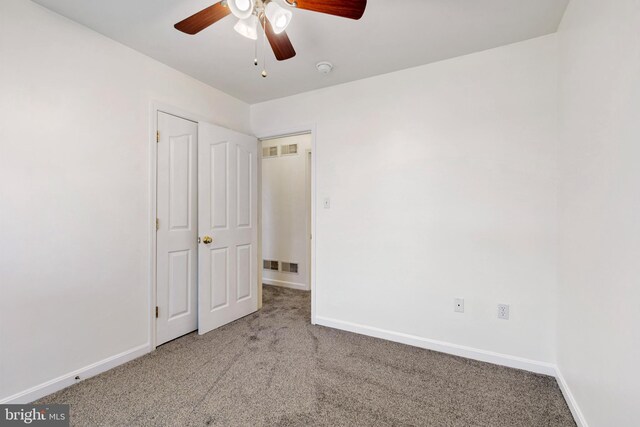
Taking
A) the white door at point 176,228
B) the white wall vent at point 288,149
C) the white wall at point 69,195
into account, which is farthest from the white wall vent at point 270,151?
the white wall at point 69,195

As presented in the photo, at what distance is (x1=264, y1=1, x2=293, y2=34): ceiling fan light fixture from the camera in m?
1.38

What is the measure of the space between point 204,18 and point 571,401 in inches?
117

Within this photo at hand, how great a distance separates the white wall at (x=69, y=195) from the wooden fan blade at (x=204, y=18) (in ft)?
3.34

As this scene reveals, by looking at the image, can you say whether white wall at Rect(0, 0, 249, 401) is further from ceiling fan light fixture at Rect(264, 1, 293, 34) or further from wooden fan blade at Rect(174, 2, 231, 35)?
ceiling fan light fixture at Rect(264, 1, 293, 34)

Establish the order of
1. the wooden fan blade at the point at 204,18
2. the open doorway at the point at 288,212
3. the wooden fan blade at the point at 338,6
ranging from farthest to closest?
the open doorway at the point at 288,212
the wooden fan blade at the point at 204,18
the wooden fan blade at the point at 338,6

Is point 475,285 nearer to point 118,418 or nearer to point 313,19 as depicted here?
point 313,19

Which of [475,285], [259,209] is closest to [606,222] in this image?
[475,285]

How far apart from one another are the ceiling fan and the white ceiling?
38cm

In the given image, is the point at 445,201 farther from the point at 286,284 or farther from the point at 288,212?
the point at 286,284

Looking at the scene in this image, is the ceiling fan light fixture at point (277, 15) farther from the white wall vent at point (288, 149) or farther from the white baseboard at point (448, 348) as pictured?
the white wall vent at point (288, 149)

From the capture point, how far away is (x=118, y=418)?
161 cm

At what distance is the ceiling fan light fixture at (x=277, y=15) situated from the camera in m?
1.38

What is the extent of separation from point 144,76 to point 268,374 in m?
2.53

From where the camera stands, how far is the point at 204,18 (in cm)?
148
